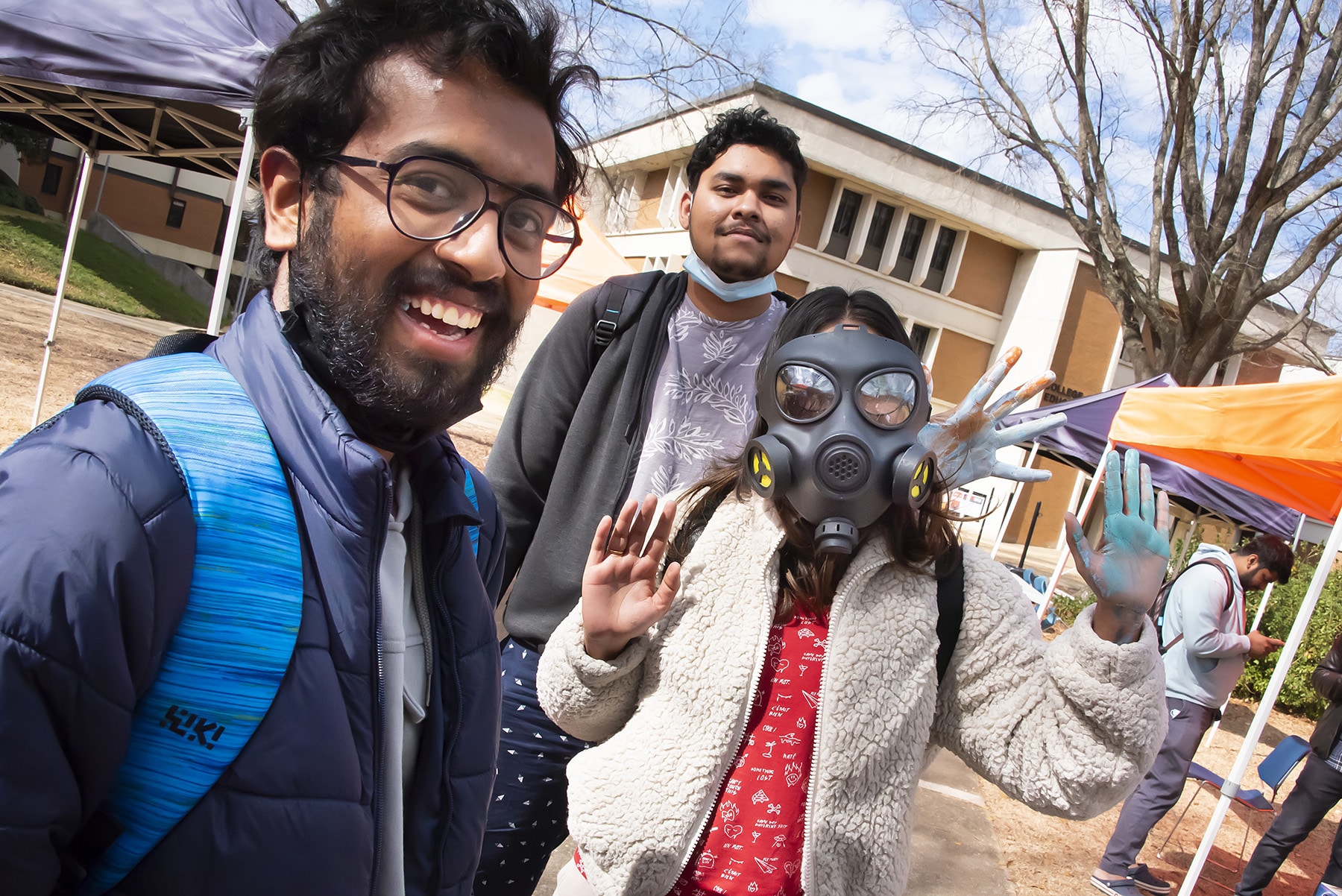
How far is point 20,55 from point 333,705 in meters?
4.62

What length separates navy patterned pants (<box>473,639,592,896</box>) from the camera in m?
1.98

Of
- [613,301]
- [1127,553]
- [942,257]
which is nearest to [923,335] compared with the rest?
[942,257]

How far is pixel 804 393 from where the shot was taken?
5.87ft

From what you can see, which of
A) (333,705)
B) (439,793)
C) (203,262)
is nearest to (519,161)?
(333,705)

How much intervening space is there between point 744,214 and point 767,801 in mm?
1549

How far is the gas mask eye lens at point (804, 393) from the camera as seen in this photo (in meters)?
1.77

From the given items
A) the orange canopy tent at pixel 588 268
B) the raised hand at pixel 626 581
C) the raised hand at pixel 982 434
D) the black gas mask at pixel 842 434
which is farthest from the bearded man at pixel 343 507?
the orange canopy tent at pixel 588 268

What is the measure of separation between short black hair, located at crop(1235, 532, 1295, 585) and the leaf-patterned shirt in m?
5.70

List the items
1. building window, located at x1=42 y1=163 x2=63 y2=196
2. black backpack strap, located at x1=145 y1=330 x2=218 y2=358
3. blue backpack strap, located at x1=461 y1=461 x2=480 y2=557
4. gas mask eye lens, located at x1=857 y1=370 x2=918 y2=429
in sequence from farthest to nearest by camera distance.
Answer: building window, located at x1=42 y1=163 x2=63 y2=196
gas mask eye lens, located at x1=857 y1=370 x2=918 y2=429
blue backpack strap, located at x1=461 y1=461 x2=480 y2=557
black backpack strap, located at x1=145 y1=330 x2=218 y2=358

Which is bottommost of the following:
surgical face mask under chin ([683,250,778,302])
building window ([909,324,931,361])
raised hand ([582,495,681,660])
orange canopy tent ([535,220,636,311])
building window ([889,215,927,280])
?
raised hand ([582,495,681,660])

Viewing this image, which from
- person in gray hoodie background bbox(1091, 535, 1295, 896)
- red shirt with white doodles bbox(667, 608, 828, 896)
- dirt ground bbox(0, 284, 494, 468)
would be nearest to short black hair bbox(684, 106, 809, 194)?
red shirt with white doodles bbox(667, 608, 828, 896)

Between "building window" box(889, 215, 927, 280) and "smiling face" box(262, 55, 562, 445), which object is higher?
"building window" box(889, 215, 927, 280)

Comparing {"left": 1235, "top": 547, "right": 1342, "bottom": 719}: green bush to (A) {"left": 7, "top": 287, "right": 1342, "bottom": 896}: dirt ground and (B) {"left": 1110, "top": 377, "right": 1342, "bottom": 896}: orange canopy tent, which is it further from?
(B) {"left": 1110, "top": 377, "right": 1342, "bottom": 896}: orange canopy tent

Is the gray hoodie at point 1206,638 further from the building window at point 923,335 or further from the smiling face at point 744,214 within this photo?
the building window at point 923,335
